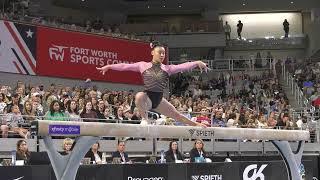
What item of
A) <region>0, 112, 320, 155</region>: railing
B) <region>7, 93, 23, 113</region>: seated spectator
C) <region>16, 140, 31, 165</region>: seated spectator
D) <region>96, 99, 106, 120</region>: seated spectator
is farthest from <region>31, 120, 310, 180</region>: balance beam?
<region>7, 93, 23, 113</region>: seated spectator

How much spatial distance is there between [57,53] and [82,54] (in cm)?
118

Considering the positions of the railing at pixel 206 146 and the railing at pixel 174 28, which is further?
the railing at pixel 174 28

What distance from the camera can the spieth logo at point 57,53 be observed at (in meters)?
20.6

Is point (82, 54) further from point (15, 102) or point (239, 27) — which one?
point (239, 27)

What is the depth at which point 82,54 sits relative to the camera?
2155 cm

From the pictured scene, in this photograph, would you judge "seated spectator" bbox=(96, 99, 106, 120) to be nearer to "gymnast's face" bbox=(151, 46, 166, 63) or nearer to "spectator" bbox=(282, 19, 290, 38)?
"gymnast's face" bbox=(151, 46, 166, 63)

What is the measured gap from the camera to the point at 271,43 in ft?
110

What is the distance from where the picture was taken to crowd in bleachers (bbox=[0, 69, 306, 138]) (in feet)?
38.0

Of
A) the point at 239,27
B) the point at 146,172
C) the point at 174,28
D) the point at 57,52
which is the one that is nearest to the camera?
the point at 146,172

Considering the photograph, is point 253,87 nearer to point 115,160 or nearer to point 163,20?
point 163,20

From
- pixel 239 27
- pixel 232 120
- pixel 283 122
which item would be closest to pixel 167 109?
pixel 232 120

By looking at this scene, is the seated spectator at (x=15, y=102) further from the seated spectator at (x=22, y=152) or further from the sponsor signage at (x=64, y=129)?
the sponsor signage at (x=64, y=129)

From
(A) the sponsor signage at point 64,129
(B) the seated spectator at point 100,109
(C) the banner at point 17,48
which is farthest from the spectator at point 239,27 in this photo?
Answer: (A) the sponsor signage at point 64,129

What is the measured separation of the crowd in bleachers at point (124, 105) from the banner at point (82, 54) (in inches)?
50.0
